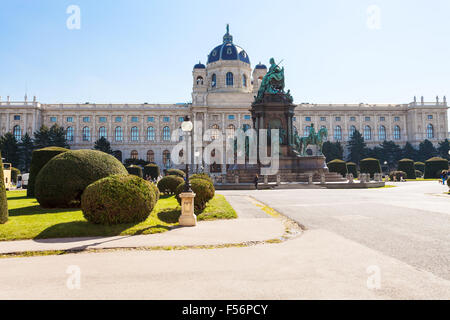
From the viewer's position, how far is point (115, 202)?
8047 millimetres

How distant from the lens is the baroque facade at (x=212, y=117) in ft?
240

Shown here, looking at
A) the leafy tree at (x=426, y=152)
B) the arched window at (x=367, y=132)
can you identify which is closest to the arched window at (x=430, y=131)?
the leafy tree at (x=426, y=152)

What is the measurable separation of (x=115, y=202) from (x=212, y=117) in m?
67.0

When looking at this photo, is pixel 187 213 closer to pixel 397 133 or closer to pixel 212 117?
pixel 212 117

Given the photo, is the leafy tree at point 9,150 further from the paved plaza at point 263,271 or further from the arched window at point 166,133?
the paved plaza at point 263,271

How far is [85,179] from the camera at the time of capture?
11.0 meters

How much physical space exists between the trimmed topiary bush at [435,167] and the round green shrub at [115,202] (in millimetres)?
44609

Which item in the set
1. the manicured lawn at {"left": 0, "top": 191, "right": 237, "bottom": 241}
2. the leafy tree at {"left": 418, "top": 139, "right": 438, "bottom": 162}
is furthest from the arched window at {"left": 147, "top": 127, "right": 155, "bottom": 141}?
the manicured lawn at {"left": 0, "top": 191, "right": 237, "bottom": 241}

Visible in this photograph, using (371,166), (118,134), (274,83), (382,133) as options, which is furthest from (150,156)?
(382,133)

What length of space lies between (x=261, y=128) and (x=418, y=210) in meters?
17.3

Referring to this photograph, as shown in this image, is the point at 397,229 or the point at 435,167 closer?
the point at 397,229

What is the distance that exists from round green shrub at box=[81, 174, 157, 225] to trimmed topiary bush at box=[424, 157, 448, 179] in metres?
44.6

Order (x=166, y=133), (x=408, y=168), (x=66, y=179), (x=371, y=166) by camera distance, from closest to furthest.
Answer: (x=66, y=179)
(x=371, y=166)
(x=408, y=168)
(x=166, y=133)
